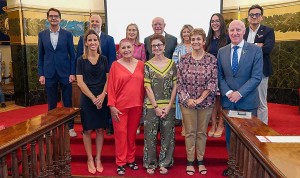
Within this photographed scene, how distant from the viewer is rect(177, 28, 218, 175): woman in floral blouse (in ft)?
10.1

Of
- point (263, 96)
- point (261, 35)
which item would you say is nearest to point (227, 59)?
point (261, 35)

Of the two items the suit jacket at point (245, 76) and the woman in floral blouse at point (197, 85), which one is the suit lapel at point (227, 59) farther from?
the woman in floral blouse at point (197, 85)

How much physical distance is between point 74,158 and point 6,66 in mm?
5950

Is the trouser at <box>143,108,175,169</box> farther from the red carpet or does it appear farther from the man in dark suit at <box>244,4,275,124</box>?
the man in dark suit at <box>244,4,275,124</box>

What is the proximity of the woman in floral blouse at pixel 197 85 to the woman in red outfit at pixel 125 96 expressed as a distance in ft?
1.44

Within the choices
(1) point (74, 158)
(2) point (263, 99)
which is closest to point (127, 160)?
(1) point (74, 158)

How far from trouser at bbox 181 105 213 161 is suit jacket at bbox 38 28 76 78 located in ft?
5.50

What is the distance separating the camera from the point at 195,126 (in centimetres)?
320

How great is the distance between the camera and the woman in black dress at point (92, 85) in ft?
10.5

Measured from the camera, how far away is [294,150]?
1867 millimetres

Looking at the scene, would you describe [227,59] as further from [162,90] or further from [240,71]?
[162,90]

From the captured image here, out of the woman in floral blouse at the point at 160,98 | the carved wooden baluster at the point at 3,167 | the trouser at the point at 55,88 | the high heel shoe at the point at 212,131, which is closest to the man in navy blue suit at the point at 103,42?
the trouser at the point at 55,88

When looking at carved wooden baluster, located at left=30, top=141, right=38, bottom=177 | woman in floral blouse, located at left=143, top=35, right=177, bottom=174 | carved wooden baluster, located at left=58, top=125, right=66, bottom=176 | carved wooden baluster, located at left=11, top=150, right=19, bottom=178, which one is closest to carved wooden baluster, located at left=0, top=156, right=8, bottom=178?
carved wooden baluster, located at left=11, top=150, right=19, bottom=178

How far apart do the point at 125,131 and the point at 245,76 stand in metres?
1.34
